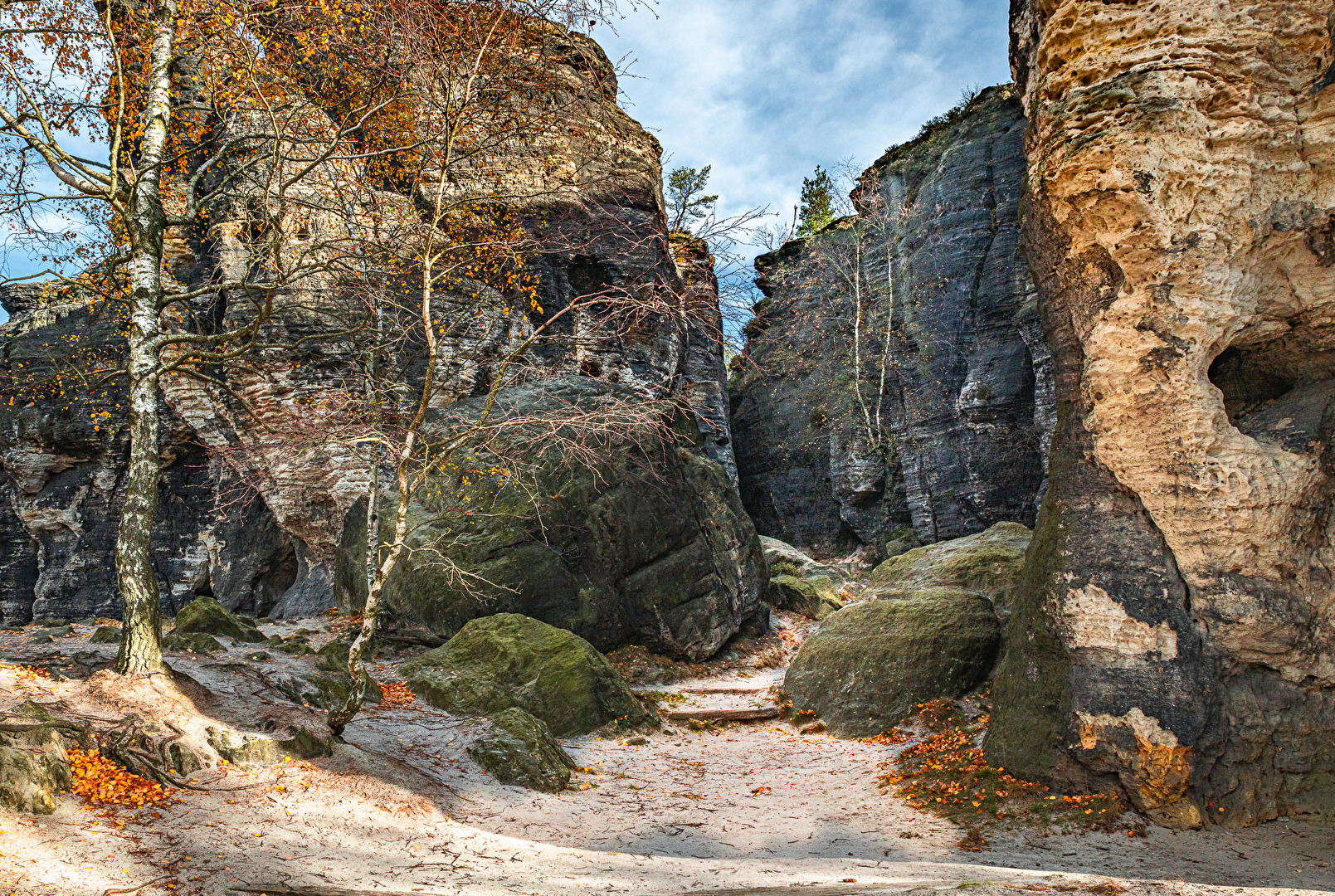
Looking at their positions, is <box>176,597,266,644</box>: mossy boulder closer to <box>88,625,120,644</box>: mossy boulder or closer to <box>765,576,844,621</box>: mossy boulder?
<box>88,625,120,644</box>: mossy boulder

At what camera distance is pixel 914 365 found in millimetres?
28531

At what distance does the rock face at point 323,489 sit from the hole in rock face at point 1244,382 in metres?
8.09

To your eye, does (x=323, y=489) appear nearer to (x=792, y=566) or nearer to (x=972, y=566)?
(x=792, y=566)

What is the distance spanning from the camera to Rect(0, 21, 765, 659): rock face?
15.3m

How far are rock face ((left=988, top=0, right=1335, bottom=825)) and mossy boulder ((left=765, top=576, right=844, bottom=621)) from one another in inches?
483

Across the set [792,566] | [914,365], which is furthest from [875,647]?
[914,365]

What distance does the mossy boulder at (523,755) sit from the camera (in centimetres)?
841

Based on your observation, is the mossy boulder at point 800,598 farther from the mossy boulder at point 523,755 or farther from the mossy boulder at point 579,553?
the mossy boulder at point 523,755

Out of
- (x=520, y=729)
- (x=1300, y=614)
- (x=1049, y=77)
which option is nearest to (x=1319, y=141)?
(x=1049, y=77)

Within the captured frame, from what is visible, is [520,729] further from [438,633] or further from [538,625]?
[438,633]

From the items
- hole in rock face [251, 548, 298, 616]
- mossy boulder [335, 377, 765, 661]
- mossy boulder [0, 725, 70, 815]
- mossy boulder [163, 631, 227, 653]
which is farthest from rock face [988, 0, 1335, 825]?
hole in rock face [251, 548, 298, 616]

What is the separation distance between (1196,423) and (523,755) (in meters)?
8.24

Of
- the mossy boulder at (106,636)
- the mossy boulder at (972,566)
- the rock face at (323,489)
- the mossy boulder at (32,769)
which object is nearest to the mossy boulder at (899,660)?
the mossy boulder at (972,566)

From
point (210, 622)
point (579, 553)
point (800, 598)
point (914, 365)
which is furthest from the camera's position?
point (914, 365)
